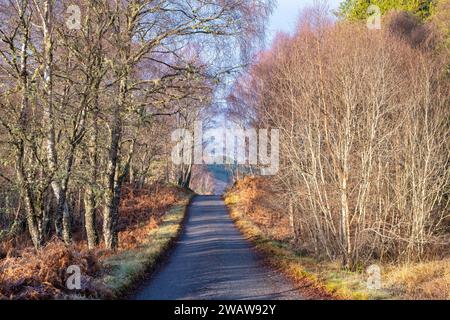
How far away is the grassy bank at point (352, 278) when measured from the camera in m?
8.05

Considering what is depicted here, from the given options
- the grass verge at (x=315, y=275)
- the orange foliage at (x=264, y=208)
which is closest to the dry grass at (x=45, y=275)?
the grass verge at (x=315, y=275)

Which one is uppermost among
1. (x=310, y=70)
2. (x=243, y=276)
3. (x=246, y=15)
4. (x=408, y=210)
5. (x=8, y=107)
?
(x=246, y=15)

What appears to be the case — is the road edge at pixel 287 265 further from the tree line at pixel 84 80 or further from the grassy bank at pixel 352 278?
the tree line at pixel 84 80

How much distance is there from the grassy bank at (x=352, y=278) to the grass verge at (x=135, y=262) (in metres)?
2.96

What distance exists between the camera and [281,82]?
44.1 feet

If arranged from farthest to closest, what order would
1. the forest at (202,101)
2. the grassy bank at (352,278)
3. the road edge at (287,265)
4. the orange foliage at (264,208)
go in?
the orange foliage at (264,208)
the forest at (202,101)
the road edge at (287,265)
the grassy bank at (352,278)

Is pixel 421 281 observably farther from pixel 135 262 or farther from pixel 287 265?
pixel 135 262

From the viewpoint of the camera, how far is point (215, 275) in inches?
399

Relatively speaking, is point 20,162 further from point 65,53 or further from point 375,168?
point 375,168

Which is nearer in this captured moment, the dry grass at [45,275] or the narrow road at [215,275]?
the dry grass at [45,275]
